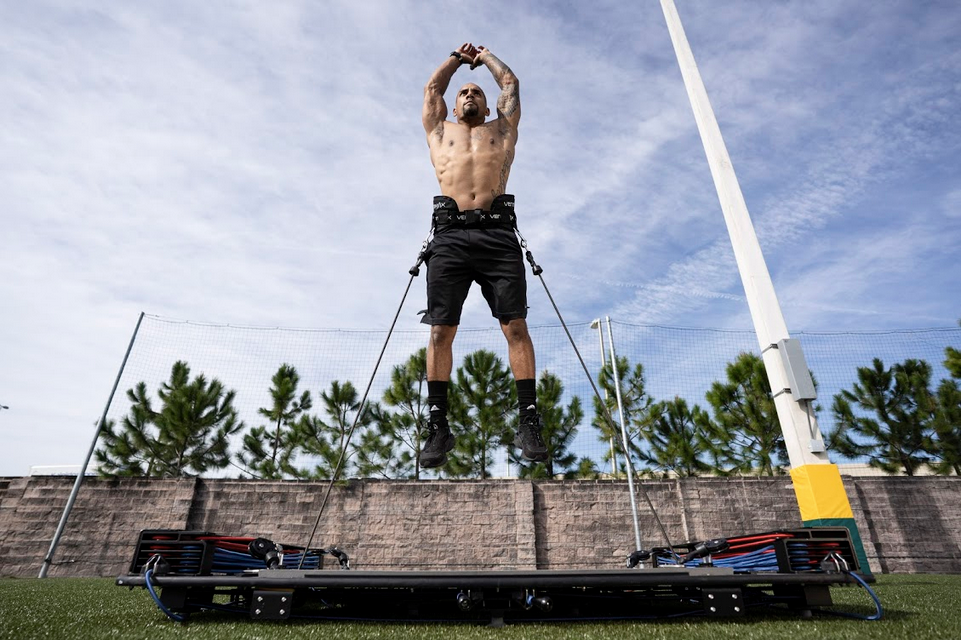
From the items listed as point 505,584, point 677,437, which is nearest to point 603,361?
point 677,437

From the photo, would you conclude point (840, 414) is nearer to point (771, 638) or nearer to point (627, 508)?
point (627, 508)

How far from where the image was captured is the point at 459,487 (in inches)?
274

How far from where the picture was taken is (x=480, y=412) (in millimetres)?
7934

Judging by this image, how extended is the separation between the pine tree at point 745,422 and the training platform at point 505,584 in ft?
21.5

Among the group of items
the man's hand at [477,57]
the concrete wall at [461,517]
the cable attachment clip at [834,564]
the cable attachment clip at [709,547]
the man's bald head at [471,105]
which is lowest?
the cable attachment clip at [834,564]

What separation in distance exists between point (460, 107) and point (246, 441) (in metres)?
7.03

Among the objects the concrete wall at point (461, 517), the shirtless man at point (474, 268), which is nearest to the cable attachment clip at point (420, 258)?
the shirtless man at point (474, 268)

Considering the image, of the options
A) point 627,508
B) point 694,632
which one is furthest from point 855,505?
point 694,632

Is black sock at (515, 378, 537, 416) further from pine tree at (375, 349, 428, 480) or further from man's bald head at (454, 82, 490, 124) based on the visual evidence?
pine tree at (375, 349, 428, 480)

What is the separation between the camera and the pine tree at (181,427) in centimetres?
785

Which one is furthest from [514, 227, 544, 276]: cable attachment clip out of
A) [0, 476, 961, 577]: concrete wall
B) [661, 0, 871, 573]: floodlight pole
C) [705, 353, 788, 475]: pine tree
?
[705, 353, 788, 475]: pine tree

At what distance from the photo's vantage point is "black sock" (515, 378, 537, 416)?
8.30ft

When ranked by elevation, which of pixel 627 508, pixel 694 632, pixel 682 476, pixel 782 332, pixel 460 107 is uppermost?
pixel 460 107

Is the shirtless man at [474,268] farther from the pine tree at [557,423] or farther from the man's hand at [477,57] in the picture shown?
the pine tree at [557,423]
